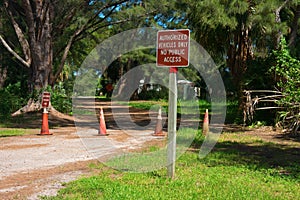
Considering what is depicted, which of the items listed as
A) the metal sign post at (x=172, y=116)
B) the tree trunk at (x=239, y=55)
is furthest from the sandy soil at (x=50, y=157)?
the tree trunk at (x=239, y=55)

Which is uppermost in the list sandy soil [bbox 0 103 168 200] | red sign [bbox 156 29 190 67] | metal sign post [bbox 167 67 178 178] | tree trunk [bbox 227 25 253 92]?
tree trunk [bbox 227 25 253 92]

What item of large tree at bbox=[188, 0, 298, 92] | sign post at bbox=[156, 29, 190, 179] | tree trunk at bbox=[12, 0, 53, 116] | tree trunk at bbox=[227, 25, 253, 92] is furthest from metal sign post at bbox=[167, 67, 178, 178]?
tree trunk at bbox=[12, 0, 53, 116]

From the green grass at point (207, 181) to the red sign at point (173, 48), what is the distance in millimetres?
1729

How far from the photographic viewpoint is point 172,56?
17.7 ft

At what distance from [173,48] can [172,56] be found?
0.12 metres

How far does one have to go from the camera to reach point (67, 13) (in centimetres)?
1761

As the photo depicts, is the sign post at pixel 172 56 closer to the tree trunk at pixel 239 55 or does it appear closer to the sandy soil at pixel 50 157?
the sandy soil at pixel 50 157

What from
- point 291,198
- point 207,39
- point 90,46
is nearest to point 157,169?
point 291,198

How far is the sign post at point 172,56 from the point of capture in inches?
208

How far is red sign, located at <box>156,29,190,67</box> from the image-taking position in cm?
528

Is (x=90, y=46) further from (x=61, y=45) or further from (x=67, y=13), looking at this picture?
(x=67, y=13)

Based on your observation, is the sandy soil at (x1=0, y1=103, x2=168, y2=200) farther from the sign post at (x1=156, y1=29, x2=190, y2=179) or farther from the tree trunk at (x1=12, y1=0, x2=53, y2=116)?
the tree trunk at (x1=12, y1=0, x2=53, y2=116)

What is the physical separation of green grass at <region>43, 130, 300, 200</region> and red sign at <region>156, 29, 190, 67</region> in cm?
173

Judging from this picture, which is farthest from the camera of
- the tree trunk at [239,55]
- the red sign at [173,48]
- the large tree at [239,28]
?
the tree trunk at [239,55]
